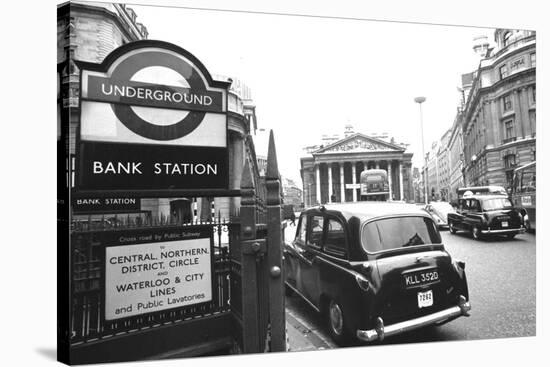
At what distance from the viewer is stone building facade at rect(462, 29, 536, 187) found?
13.8 ft

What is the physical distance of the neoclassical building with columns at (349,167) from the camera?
375 centimetres

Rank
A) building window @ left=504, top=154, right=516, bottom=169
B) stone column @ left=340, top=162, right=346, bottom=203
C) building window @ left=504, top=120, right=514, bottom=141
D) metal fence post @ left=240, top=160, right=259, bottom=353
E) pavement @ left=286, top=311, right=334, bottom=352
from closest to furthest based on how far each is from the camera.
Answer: metal fence post @ left=240, top=160, right=259, bottom=353
pavement @ left=286, top=311, right=334, bottom=352
stone column @ left=340, top=162, right=346, bottom=203
building window @ left=504, top=154, right=516, bottom=169
building window @ left=504, top=120, right=514, bottom=141

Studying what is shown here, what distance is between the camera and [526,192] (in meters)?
4.20

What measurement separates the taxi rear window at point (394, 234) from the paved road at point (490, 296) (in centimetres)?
43

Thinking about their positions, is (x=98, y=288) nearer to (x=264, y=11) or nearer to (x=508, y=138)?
(x=264, y=11)

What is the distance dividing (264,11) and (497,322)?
415 centimetres

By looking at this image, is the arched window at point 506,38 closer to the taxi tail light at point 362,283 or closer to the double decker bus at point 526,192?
the double decker bus at point 526,192

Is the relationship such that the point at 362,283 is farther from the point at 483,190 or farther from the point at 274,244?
the point at 483,190

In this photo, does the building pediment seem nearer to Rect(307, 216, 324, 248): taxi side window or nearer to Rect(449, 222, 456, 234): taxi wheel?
Rect(307, 216, 324, 248): taxi side window

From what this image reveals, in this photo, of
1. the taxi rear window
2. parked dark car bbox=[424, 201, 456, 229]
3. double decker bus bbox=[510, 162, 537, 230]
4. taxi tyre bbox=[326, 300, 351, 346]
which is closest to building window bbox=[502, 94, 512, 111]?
double decker bus bbox=[510, 162, 537, 230]

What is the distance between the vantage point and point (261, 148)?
3375mm

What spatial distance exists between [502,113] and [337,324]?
3.42 m

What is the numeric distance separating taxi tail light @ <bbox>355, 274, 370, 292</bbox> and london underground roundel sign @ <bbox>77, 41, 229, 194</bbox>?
151 cm

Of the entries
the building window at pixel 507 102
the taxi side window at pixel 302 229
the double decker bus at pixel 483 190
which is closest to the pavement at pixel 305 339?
the taxi side window at pixel 302 229
